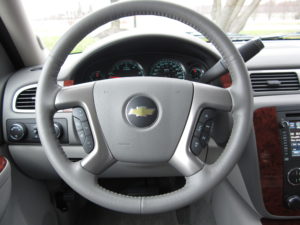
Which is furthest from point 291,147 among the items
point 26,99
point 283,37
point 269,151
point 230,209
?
point 26,99

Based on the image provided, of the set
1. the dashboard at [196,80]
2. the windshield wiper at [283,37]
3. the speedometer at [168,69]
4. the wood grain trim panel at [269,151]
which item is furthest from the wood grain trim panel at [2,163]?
the windshield wiper at [283,37]

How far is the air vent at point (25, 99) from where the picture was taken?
4.26 feet

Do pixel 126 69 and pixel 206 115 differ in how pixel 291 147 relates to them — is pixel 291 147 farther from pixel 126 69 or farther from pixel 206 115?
pixel 126 69

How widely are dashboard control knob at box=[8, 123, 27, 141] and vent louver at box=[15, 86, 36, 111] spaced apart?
72 millimetres

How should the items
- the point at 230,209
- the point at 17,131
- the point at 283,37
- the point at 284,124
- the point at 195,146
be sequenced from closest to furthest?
the point at 195,146, the point at 284,124, the point at 17,131, the point at 230,209, the point at 283,37

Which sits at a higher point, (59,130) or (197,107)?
(197,107)

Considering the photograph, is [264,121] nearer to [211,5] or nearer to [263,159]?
[263,159]

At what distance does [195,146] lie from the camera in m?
0.88

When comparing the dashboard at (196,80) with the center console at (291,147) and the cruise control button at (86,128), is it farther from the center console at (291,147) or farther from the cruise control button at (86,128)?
the cruise control button at (86,128)

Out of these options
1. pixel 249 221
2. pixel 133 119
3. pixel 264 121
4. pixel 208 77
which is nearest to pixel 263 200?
pixel 249 221

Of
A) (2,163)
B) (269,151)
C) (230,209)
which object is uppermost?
(2,163)

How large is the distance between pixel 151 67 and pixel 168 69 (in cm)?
7

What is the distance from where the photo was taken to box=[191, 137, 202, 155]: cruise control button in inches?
34.5

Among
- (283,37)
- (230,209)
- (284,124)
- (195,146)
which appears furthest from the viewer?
(283,37)
